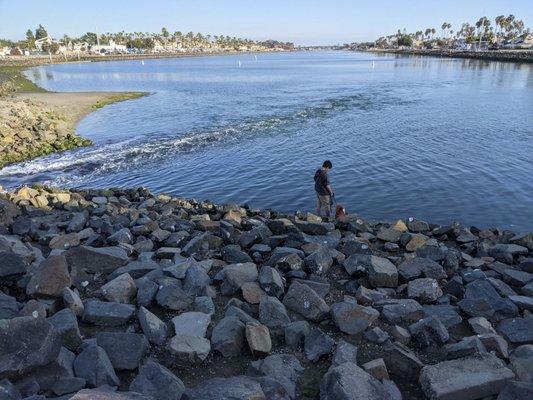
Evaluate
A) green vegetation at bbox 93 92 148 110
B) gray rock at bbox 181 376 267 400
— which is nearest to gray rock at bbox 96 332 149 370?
gray rock at bbox 181 376 267 400

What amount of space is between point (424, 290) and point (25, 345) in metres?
6.36

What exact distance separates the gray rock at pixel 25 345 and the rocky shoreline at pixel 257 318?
0.01 meters

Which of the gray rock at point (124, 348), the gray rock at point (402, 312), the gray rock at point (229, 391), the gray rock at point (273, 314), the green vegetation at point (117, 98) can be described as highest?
the gray rock at point (229, 391)

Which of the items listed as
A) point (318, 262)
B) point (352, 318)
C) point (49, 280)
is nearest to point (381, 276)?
point (318, 262)

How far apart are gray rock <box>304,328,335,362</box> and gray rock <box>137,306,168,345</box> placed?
2071 mm

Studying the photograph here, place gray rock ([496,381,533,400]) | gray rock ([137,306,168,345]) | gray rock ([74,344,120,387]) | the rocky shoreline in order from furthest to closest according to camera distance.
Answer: gray rock ([137,306,168,345])
gray rock ([74,344,120,387])
the rocky shoreline
gray rock ([496,381,533,400])

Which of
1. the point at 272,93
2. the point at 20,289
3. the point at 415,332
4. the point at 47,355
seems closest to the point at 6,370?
the point at 47,355

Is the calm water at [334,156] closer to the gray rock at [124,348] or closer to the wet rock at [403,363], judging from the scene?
the wet rock at [403,363]

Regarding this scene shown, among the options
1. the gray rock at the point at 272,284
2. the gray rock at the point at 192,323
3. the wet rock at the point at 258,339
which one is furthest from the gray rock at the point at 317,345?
the gray rock at the point at 192,323

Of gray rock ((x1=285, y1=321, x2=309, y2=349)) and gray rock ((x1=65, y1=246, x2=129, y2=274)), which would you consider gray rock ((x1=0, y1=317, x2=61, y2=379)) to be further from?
gray rock ((x1=65, y1=246, x2=129, y2=274))

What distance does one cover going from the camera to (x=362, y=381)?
4871mm

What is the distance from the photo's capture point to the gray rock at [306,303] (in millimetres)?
6752

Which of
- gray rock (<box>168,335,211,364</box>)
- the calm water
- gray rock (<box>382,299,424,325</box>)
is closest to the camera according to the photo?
gray rock (<box>168,335,211,364</box>)

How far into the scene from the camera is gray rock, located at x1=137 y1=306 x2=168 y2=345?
5945 mm
